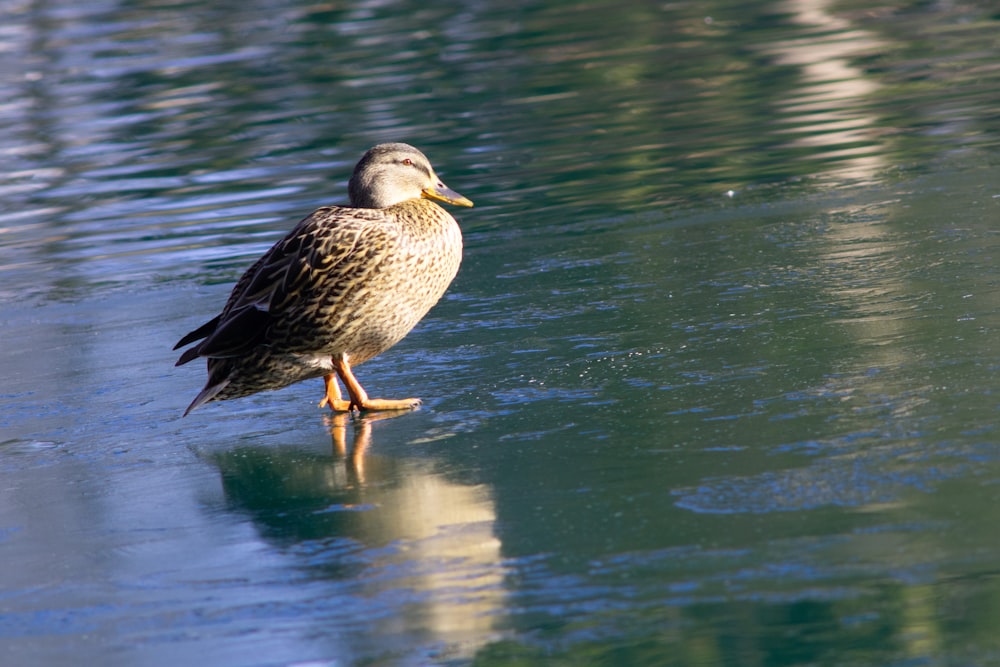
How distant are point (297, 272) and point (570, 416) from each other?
1.06 meters

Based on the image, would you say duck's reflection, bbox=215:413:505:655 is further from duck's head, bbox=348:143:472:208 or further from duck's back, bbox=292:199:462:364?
duck's head, bbox=348:143:472:208

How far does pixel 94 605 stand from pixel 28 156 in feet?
30.5

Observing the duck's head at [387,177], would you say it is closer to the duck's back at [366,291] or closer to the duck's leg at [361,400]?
the duck's back at [366,291]

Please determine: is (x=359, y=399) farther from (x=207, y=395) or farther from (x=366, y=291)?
(x=207, y=395)

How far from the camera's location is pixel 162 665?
3082mm

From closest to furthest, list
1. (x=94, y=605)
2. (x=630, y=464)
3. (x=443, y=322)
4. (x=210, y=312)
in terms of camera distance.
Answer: (x=94, y=605) → (x=630, y=464) → (x=443, y=322) → (x=210, y=312)

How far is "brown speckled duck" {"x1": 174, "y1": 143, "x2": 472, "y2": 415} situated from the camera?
15.3 feet

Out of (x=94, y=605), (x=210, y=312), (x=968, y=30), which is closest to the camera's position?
(x=94, y=605)

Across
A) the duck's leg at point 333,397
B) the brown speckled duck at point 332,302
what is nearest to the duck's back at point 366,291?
the brown speckled duck at point 332,302

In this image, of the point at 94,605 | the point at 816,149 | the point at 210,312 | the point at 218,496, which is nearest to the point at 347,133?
the point at 816,149

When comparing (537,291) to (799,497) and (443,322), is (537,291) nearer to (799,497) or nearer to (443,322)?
(443,322)

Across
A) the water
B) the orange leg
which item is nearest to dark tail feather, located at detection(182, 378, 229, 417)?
the water

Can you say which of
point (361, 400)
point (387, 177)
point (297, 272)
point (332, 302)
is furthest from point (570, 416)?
point (387, 177)

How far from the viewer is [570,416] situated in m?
4.38
